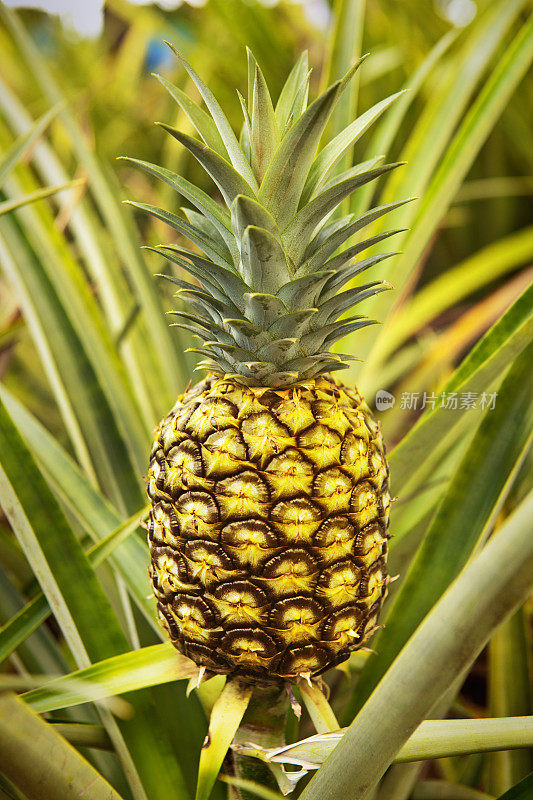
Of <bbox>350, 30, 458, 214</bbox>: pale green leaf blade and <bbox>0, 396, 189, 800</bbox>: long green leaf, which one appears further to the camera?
<bbox>350, 30, 458, 214</bbox>: pale green leaf blade

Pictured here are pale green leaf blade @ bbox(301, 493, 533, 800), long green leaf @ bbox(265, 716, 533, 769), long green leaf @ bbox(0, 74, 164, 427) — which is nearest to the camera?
pale green leaf blade @ bbox(301, 493, 533, 800)

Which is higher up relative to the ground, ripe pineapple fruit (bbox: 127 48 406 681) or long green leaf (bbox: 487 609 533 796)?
ripe pineapple fruit (bbox: 127 48 406 681)

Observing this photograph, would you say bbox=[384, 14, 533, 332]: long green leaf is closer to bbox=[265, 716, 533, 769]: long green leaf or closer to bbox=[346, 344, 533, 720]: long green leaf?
bbox=[346, 344, 533, 720]: long green leaf

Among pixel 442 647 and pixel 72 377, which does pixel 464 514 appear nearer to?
pixel 442 647

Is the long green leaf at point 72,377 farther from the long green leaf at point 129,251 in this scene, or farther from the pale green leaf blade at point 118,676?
the pale green leaf blade at point 118,676

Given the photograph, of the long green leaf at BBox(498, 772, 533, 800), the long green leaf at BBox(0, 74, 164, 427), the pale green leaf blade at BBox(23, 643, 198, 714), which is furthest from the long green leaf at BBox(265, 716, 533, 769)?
the long green leaf at BBox(0, 74, 164, 427)

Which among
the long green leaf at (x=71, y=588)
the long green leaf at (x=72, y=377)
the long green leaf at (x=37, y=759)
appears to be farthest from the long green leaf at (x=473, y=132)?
the long green leaf at (x=37, y=759)

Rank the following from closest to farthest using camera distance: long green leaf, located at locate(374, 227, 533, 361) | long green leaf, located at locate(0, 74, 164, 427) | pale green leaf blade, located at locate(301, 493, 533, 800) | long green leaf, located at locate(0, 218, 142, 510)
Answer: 1. pale green leaf blade, located at locate(301, 493, 533, 800)
2. long green leaf, located at locate(0, 218, 142, 510)
3. long green leaf, located at locate(0, 74, 164, 427)
4. long green leaf, located at locate(374, 227, 533, 361)

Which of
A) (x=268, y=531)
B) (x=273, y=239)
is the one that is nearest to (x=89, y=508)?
(x=268, y=531)
